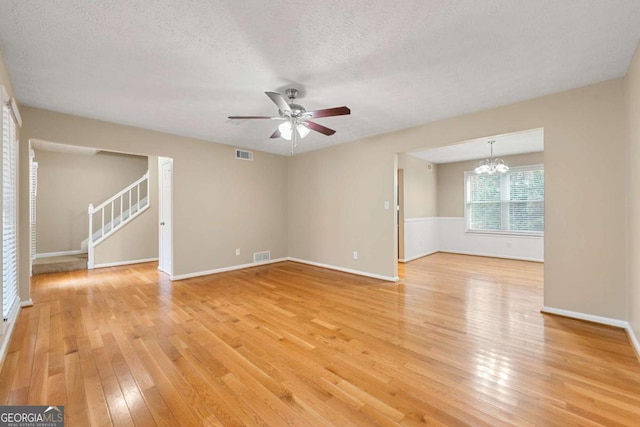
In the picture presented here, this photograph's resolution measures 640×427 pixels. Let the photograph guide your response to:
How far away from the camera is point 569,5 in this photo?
5.67 feet

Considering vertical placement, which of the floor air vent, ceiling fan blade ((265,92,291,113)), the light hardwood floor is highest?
ceiling fan blade ((265,92,291,113))

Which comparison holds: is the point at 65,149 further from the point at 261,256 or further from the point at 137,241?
the point at 261,256

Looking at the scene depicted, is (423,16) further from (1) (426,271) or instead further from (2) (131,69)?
(1) (426,271)

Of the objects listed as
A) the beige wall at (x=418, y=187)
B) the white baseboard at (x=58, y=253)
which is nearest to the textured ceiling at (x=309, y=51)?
the beige wall at (x=418, y=187)

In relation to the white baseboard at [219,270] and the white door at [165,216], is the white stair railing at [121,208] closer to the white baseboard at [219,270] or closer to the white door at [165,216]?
the white door at [165,216]

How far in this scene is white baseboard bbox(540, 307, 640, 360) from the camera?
2.35m

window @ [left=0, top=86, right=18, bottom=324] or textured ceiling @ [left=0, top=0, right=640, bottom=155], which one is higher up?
textured ceiling @ [left=0, top=0, right=640, bottom=155]

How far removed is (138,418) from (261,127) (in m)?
3.63

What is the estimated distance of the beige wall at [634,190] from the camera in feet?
7.38

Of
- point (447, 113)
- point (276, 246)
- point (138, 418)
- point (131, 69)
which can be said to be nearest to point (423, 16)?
point (447, 113)

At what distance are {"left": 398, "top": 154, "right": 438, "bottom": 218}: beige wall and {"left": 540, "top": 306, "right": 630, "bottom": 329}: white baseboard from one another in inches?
135

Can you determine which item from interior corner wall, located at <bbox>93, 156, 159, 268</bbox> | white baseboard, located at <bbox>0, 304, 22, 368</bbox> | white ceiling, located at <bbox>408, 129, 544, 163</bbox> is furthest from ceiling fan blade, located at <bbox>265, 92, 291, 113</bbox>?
interior corner wall, located at <bbox>93, 156, 159, 268</bbox>

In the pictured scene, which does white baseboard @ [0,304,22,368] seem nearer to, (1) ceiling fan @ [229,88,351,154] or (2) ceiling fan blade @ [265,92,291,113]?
(1) ceiling fan @ [229,88,351,154]

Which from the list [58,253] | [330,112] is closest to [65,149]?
[58,253]
